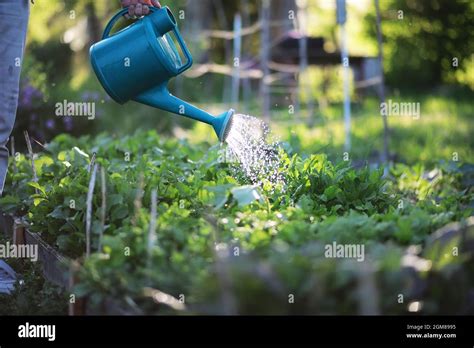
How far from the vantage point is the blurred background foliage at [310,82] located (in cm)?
689

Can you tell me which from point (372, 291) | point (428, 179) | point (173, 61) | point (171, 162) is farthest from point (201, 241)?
point (428, 179)

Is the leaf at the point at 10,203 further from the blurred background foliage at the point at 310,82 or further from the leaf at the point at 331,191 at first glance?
the blurred background foliage at the point at 310,82

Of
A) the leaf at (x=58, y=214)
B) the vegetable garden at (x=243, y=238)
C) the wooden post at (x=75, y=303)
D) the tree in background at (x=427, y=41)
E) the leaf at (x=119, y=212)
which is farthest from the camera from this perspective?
the tree in background at (x=427, y=41)

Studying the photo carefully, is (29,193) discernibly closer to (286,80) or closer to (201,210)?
(201,210)

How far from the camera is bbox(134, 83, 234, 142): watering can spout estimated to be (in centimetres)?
354

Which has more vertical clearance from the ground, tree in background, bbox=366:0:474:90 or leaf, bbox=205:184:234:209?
tree in background, bbox=366:0:474:90

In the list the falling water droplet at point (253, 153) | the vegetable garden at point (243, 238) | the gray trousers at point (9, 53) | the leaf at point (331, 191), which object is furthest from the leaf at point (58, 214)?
the leaf at point (331, 191)

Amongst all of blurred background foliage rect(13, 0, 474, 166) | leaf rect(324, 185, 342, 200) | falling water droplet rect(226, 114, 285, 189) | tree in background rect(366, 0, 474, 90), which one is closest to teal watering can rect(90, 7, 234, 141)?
falling water droplet rect(226, 114, 285, 189)

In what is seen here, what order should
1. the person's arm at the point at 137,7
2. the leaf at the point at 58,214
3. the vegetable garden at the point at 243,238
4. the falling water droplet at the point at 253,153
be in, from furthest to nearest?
the falling water droplet at the point at 253,153 < the person's arm at the point at 137,7 < the leaf at the point at 58,214 < the vegetable garden at the point at 243,238

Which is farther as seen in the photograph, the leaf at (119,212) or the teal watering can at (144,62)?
the teal watering can at (144,62)

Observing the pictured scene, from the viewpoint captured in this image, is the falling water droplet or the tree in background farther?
the tree in background

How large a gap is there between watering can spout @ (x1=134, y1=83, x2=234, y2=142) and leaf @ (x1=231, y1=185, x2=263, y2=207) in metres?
0.42

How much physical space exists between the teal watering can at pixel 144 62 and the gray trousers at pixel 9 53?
30cm

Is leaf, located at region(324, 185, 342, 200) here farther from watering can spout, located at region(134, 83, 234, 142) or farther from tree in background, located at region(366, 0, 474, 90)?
tree in background, located at region(366, 0, 474, 90)
